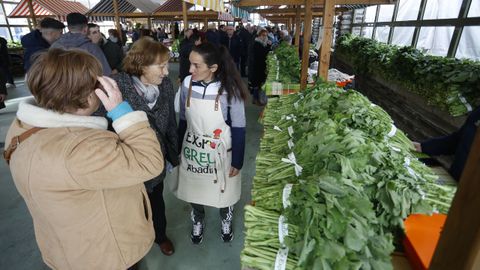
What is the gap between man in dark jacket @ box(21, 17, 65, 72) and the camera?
12.6 ft

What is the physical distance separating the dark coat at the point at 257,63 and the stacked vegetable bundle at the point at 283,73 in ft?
3.76

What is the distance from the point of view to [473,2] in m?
4.96

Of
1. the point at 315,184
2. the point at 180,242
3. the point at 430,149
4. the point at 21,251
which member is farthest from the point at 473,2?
the point at 21,251

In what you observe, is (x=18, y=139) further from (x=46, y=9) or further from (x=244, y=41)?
(x=46, y=9)

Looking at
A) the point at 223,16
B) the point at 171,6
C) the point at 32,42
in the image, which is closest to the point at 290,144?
the point at 32,42

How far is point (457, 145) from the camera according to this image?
7.86 ft

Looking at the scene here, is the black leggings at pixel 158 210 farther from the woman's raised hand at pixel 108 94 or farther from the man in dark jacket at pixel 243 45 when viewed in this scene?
the man in dark jacket at pixel 243 45

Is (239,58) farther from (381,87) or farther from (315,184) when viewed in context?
(315,184)

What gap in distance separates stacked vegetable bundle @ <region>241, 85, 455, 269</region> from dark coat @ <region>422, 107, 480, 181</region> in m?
0.52

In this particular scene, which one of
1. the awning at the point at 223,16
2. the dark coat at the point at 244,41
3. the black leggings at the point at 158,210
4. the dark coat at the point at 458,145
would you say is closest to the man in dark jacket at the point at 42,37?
the black leggings at the point at 158,210

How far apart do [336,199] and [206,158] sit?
137 centimetres

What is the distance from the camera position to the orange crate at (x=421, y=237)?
1.22 meters

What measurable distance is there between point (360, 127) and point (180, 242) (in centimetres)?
203

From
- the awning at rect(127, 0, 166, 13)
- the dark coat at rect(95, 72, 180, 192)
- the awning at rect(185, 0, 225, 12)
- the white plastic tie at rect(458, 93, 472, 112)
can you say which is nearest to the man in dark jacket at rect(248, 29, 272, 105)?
the awning at rect(185, 0, 225, 12)
